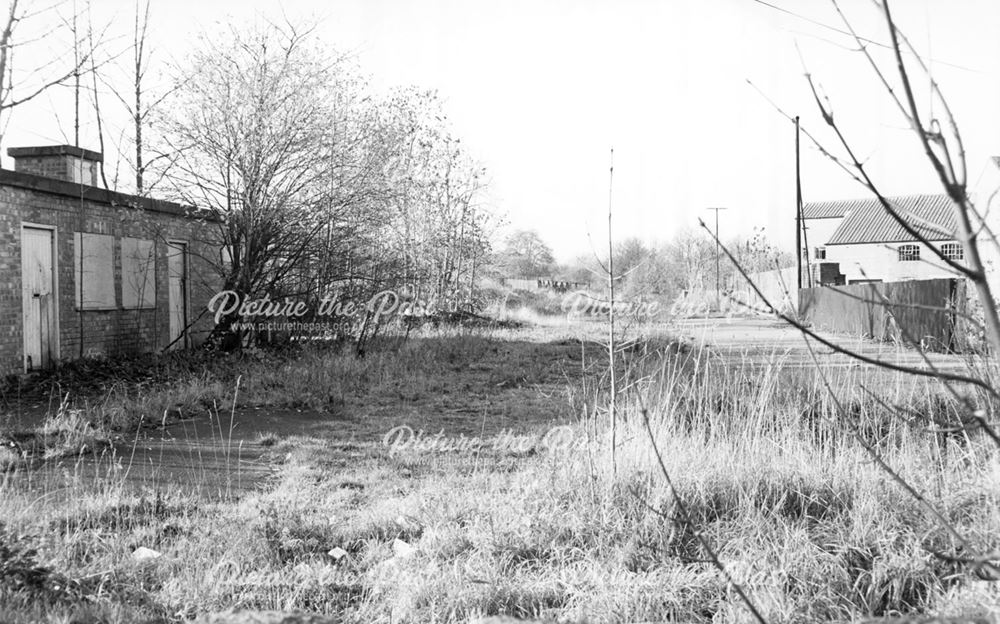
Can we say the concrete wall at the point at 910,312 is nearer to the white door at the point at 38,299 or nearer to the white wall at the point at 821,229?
the white door at the point at 38,299

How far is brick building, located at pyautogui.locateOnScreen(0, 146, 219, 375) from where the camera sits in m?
11.4

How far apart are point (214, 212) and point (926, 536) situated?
42.4ft

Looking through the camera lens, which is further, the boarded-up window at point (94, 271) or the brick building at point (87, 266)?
the boarded-up window at point (94, 271)

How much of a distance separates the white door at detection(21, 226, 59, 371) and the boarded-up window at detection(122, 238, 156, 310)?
73.4 inches

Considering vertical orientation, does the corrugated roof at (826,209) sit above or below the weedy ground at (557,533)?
above

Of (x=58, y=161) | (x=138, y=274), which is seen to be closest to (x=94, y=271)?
(x=138, y=274)

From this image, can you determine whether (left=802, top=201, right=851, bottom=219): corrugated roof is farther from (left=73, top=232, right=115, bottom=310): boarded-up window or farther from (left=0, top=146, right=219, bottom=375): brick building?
(left=73, top=232, right=115, bottom=310): boarded-up window

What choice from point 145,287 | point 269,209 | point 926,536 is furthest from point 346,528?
point 145,287

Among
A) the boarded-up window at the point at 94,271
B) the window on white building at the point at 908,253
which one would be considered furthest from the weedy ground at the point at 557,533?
the boarded-up window at the point at 94,271

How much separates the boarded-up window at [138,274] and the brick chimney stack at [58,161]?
1375 mm

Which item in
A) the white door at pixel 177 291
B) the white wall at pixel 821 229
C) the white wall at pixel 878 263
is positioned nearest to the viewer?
the white door at pixel 177 291

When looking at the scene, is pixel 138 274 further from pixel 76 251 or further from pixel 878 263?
pixel 878 263

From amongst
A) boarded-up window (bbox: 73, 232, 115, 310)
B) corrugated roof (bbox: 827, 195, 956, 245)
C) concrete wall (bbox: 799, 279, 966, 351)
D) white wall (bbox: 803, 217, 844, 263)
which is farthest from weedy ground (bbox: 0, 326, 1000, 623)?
white wall (bbox: 803, 217, 844, 263)

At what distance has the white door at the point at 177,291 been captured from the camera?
1540cm
